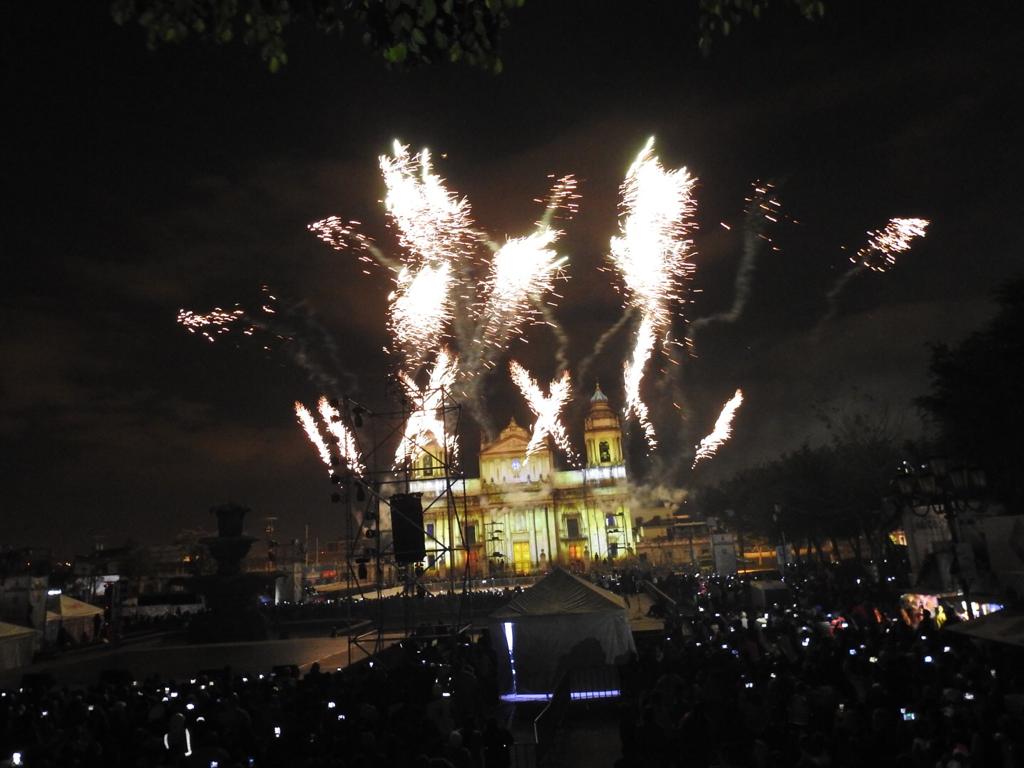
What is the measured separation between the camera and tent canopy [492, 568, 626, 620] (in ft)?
45.8

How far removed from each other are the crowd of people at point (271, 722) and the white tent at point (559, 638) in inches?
27.1

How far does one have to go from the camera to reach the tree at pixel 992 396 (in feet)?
69.4

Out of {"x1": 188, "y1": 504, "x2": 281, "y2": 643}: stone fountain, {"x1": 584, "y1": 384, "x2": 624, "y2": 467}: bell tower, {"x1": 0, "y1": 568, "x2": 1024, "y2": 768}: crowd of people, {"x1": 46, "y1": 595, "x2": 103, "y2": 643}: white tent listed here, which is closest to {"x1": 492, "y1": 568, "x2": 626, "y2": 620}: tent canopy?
{"x1": 0, "y1": 568, "x2": 1024, "y2": 768}: crowd of people

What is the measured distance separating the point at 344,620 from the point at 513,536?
51.2 metres

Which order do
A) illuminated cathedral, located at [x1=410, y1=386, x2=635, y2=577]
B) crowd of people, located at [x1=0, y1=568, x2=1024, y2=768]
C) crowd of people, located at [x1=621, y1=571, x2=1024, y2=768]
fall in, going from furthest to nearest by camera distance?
illuminated cathedral, located at [x1=410, y1=386, x2=635, y2=577] → crowd of people, located at [x1=0, y1=568, x2=1024, y2=768] → crowd of people, located at [x1=621, y1=571, x2=1024, y2=768]

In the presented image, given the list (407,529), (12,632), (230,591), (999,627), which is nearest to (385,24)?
(999,627)

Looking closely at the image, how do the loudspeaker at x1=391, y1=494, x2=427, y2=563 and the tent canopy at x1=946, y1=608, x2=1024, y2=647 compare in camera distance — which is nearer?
the tent canopy at x1=946, y1=608, x2=1024, y2=647

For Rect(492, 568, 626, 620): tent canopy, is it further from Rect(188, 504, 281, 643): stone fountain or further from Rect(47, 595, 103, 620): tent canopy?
Rect(47, 595, 103, 620): tent canopy

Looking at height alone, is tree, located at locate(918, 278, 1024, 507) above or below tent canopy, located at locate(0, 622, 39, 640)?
above

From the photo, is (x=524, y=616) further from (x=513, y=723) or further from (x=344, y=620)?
(x=344, y=620)

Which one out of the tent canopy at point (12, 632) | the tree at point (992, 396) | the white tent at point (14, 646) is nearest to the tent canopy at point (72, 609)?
the white tent at point (14, 646)

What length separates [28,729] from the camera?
966 cm

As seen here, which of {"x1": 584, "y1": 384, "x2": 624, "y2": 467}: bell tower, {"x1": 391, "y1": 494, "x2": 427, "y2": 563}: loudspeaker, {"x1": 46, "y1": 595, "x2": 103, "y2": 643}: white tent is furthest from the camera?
{"x1": 584, "y1": 384, "x2": 624, "y2": 467}: bell tower

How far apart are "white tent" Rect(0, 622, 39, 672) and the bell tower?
2671 inches
